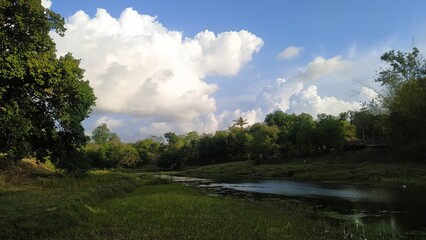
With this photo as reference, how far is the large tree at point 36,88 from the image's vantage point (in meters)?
31.0

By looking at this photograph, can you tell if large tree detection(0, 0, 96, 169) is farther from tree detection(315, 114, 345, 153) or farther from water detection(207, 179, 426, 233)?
tree detection(315, 114, 345, 153)

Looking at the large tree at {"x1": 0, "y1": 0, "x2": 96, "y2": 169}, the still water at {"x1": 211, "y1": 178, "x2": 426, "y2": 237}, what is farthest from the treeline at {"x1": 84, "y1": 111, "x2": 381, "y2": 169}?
the large tree at {"x1": 0, "y1": 0, "x2": 96, "y2": 169}

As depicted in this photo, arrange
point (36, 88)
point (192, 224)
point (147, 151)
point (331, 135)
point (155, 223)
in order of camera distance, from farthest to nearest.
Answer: point (147, 151) < point (331, 135) < point (36, 88) < point (155, 223) < point (192, 224)

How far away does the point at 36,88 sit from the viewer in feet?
113

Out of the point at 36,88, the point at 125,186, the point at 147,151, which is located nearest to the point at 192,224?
the point at 36,88

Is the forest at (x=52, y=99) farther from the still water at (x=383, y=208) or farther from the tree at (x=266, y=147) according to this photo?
the tree at (x=266, y=147)

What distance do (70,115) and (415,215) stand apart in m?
31.7

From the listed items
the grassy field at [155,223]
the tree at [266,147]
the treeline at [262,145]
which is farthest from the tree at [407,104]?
the tree at [266,147]

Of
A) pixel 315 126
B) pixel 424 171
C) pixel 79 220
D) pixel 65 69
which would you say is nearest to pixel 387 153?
pixel 424 171

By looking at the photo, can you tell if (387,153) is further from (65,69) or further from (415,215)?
(65,69)

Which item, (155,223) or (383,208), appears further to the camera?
(383,208)

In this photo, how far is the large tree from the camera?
3100 cm

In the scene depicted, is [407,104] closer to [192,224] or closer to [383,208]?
[383,208]

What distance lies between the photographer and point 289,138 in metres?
117
